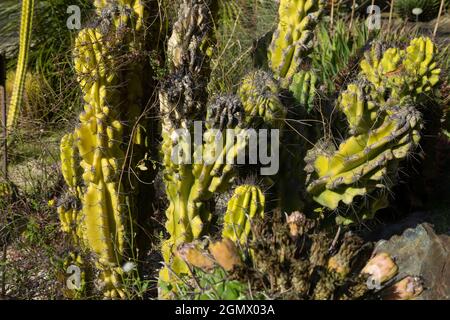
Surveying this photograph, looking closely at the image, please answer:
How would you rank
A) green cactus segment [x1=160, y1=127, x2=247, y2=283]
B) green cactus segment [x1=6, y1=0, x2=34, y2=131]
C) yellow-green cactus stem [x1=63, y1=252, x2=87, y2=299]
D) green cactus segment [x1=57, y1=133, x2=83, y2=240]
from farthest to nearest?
green cactus segment [x1=6, y1=0, x2=34, y2=131], green cactus segment [x1=57, y1=133, x2=83, y2=240], yellow-green cactus stem [x1=63, y1=252, x2=87, y2=299], green cactus segment [x1=160, y1=127, x2=247, y2=283]

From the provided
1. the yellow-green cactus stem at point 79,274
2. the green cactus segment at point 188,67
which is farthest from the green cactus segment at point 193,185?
the yellow-green cactus stem at point 79,274

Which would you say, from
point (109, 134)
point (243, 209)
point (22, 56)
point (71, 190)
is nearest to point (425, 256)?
point (243, 209)

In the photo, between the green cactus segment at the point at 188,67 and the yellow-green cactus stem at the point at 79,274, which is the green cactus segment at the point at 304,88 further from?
the yellow-green cactus stem at the point at 79,274

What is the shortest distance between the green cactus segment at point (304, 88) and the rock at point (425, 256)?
83cm

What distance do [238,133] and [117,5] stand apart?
88cm

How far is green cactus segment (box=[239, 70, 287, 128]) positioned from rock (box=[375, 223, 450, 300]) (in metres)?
0.88

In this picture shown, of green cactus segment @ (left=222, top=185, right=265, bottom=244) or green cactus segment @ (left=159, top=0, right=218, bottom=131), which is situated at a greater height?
green cactus segment @ (left=159, top=0, right=218, bottom=131)

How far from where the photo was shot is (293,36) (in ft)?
11.2

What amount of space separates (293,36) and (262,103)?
571mm

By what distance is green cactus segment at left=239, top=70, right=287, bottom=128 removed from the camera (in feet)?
9.94

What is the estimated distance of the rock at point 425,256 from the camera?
118 inches

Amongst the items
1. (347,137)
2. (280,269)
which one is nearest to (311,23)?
(347,137)

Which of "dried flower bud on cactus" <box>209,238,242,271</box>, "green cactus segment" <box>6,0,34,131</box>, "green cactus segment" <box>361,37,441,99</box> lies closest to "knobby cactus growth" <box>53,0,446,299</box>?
"dried flower bud on cactus" <box>209,238,242,271</box>

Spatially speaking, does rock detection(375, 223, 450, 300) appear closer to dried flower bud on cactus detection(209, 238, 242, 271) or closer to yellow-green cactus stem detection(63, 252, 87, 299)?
dried flower bud on cactus detection(209, 238, 242, 271)
